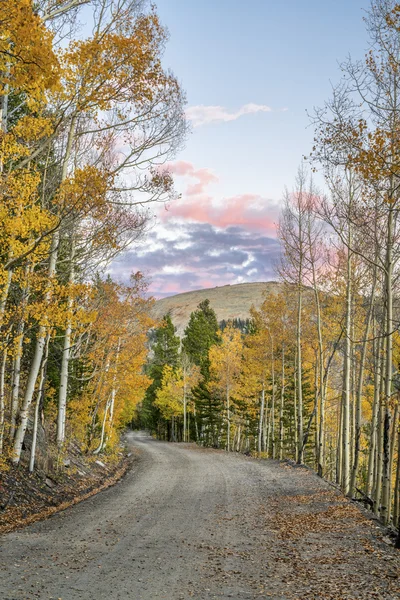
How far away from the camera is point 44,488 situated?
42.1ft

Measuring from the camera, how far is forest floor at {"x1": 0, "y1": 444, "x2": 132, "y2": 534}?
1040 centimetres

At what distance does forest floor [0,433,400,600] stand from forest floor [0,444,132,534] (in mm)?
511

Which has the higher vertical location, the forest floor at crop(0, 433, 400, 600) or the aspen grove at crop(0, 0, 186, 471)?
the aspen grove at crop(0, 0, 186, 471)

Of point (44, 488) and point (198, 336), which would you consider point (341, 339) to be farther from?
point (198, 336)

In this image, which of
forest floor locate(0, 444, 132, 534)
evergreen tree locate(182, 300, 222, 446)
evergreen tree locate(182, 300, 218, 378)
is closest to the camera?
forest floor locate(0, 444, 132, 534)

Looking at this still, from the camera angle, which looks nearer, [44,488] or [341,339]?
[44,488]

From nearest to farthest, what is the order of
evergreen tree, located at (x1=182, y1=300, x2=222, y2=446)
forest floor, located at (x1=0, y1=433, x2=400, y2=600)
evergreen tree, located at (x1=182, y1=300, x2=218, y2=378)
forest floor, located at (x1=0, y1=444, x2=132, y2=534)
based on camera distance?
forest floor, located at (x1=0, y1=433, x2=400, y2=600) < forest floor, located at (x1=0, y1=444, x2=132, y2=534) < evergreen tree, located at (x1=182, y1=300, x2=222, y2=446) < evergreen tree, located at (x1=182, y1=300, x2=218, y2=378)

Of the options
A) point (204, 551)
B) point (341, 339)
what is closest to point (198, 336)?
point (341, 339)

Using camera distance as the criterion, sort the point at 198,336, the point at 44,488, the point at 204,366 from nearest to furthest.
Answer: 1. the point at 44,488
2. the point at 204,366
3. the point at 198,336

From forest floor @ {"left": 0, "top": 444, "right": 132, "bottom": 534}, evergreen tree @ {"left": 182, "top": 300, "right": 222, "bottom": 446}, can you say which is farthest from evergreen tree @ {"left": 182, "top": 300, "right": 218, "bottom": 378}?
forest floor @ {"left": 0, "top": 444, "right": 132, "bottom": 534}

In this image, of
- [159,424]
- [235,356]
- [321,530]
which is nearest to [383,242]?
[321,530]

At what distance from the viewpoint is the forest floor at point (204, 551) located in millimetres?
6051

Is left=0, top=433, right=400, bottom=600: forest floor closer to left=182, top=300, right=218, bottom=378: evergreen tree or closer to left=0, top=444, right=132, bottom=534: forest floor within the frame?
left=0, top=444, right=132, bottom=534: forest floor

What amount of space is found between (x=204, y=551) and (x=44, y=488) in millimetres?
6481
